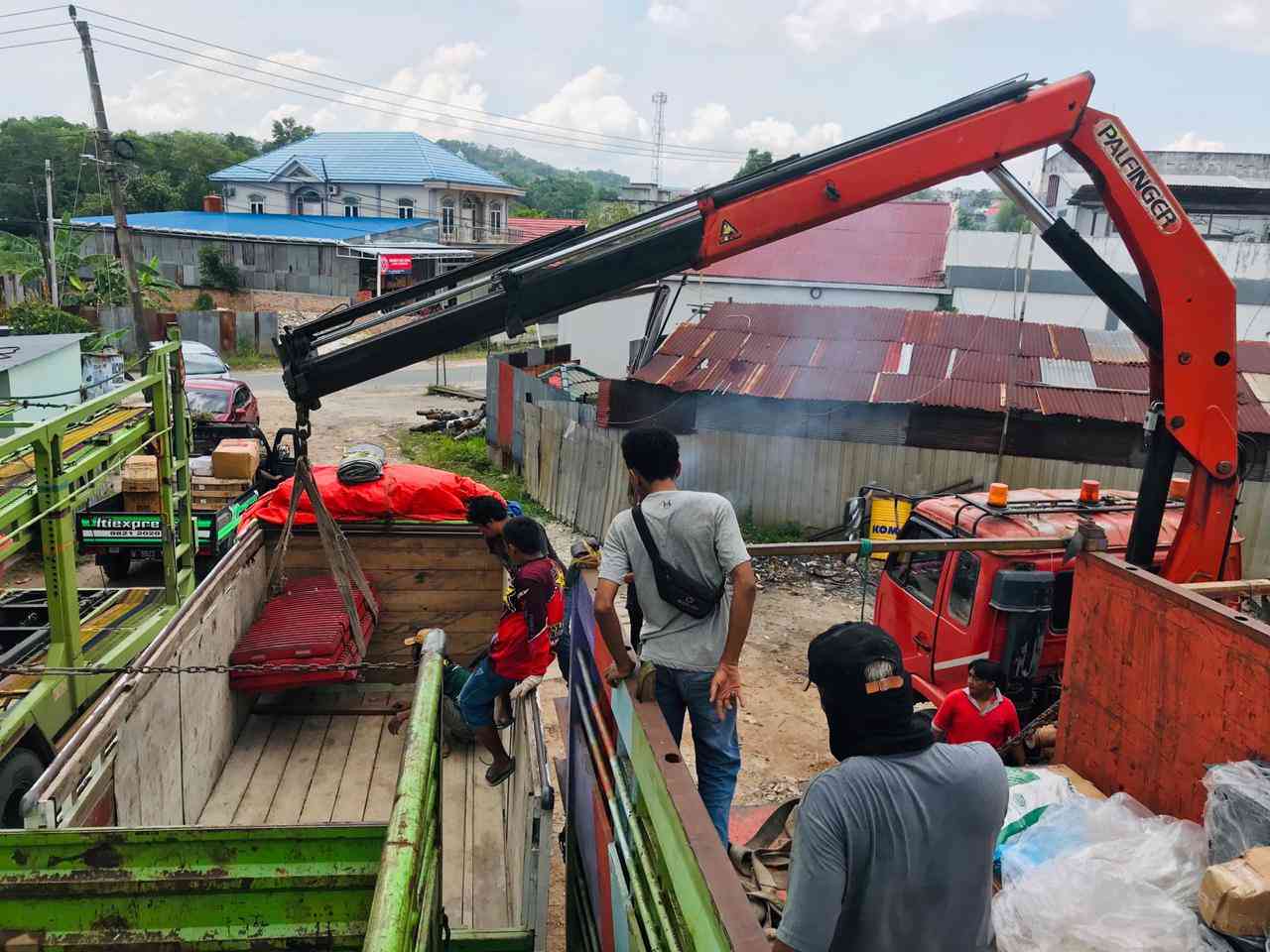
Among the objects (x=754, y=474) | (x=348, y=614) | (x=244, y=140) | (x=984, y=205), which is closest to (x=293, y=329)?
(x=348, y=614)

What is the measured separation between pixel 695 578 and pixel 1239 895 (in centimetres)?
182

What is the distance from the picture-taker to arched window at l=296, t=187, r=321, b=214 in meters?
49.4

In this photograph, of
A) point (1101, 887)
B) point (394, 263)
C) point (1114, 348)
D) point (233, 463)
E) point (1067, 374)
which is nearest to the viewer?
point (1101, 887)

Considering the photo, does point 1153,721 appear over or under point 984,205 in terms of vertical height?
under

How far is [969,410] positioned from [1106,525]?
6391mm

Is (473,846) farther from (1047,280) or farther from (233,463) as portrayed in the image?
(1047,280)

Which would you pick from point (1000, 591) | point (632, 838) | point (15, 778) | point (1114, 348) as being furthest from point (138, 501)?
point (1114, 348)

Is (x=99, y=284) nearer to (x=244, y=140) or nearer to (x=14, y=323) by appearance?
(x=14, y=323)

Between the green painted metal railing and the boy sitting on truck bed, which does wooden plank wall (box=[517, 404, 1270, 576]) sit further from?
the green painted metal railing

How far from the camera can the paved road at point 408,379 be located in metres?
26.1

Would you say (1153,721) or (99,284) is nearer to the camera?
(1153,721)

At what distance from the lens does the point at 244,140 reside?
71.2 metres

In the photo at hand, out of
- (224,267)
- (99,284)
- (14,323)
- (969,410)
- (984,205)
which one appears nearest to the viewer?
(969,410)

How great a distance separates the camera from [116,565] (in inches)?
349
